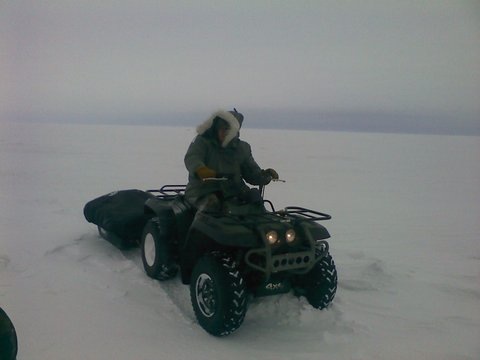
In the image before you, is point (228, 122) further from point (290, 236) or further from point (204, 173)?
point (290, 236)

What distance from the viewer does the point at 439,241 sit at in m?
6.51

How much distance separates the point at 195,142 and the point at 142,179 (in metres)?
7.80

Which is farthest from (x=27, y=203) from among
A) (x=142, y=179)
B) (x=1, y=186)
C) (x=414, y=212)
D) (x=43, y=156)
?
(x=43, y=156)

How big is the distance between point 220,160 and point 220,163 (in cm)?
3

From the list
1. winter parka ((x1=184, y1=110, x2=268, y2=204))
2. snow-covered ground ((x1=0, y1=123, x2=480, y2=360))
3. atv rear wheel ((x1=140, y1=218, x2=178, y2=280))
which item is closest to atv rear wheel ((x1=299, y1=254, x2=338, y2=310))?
snow-covered ground ((x1=0, y1=123, x2=480, y2=360))

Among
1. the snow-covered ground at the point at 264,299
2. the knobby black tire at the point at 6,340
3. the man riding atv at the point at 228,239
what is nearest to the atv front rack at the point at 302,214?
the man riding atv at the point at 228,239

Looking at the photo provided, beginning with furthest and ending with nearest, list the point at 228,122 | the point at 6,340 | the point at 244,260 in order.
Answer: the point at 228,122
the point at 244,260
the point at 6,340

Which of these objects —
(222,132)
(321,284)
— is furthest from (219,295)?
(222,132)

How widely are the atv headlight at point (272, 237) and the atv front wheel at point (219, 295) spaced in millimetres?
345

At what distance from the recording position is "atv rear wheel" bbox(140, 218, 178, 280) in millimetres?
4324

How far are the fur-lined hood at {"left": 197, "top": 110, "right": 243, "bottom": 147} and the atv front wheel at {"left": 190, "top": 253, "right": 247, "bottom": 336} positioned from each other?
1.31 m

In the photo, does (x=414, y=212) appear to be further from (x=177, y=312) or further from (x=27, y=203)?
(x=27, y=203)

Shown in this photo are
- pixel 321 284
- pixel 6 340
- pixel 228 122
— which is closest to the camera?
pixel 6 340

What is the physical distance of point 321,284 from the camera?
3.74 metres
